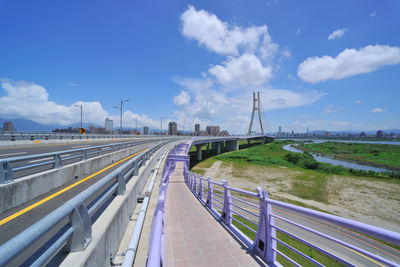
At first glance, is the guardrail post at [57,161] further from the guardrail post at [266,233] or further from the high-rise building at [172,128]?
the high-rise building at [172,128]

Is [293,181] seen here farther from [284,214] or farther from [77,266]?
[77,266]

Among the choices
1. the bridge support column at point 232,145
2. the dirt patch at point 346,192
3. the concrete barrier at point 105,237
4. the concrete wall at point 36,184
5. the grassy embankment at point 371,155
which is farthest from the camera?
the bridge support column at point 232,145

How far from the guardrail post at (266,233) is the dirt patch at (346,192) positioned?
21.0 m

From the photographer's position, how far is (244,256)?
4227 millimetres

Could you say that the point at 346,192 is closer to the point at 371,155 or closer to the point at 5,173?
the point at 5,173

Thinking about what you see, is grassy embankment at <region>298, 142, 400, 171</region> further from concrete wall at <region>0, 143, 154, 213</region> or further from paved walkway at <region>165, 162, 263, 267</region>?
concrete wall at <region>0, 143, 154, 213</region>

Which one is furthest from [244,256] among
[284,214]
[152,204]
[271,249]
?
[284,214]

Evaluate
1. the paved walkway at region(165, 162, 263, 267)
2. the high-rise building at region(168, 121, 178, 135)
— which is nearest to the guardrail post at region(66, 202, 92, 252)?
the paved walkway at region(165, 162, 263, 267)

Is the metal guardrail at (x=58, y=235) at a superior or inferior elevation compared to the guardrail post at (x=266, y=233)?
superior

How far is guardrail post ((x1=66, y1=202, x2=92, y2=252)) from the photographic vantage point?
7.39 ft

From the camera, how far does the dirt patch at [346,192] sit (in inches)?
766

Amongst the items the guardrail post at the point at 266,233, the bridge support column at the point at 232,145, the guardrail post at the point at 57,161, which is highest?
the guardrail post at the point at 57,161

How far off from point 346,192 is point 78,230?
35.1 metres

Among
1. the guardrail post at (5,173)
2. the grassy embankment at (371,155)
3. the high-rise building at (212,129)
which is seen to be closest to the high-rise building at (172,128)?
the high-rise building at (212,129)
